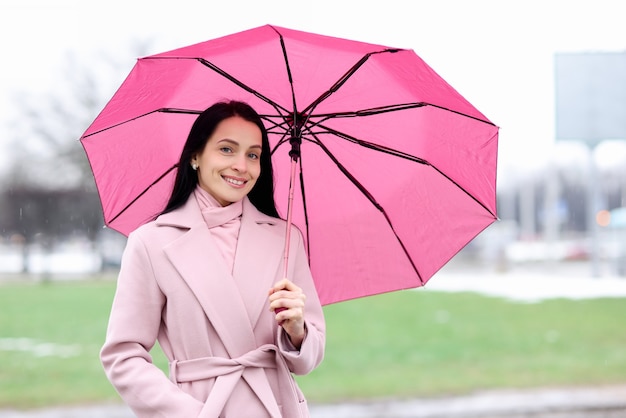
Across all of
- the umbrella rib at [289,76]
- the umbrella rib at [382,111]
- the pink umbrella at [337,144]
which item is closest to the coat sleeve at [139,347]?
the pink umbrella at [337,144]

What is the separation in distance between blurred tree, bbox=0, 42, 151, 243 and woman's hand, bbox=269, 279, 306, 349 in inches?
926

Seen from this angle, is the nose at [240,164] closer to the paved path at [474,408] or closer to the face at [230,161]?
the face at [230,161]

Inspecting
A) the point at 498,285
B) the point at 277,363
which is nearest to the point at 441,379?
the point at 277,363

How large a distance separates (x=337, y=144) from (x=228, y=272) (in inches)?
30.2

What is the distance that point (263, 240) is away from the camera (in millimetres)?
2076

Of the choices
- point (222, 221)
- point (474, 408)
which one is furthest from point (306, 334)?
point (474, 408)

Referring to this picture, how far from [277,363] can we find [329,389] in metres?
6.16

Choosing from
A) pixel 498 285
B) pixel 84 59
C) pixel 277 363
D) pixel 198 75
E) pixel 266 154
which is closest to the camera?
pixel 277 363

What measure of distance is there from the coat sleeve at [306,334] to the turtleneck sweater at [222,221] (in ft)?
0.56

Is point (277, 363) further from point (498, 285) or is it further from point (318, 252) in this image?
point (498, 285)

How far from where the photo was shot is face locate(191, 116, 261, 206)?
205 centimetres

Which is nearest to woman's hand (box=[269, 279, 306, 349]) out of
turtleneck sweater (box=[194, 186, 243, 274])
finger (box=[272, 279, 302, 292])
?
finger (box=[272, 279, 302, 292])

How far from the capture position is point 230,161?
2045 mm

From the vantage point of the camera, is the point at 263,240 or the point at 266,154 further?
the point at 266,154
